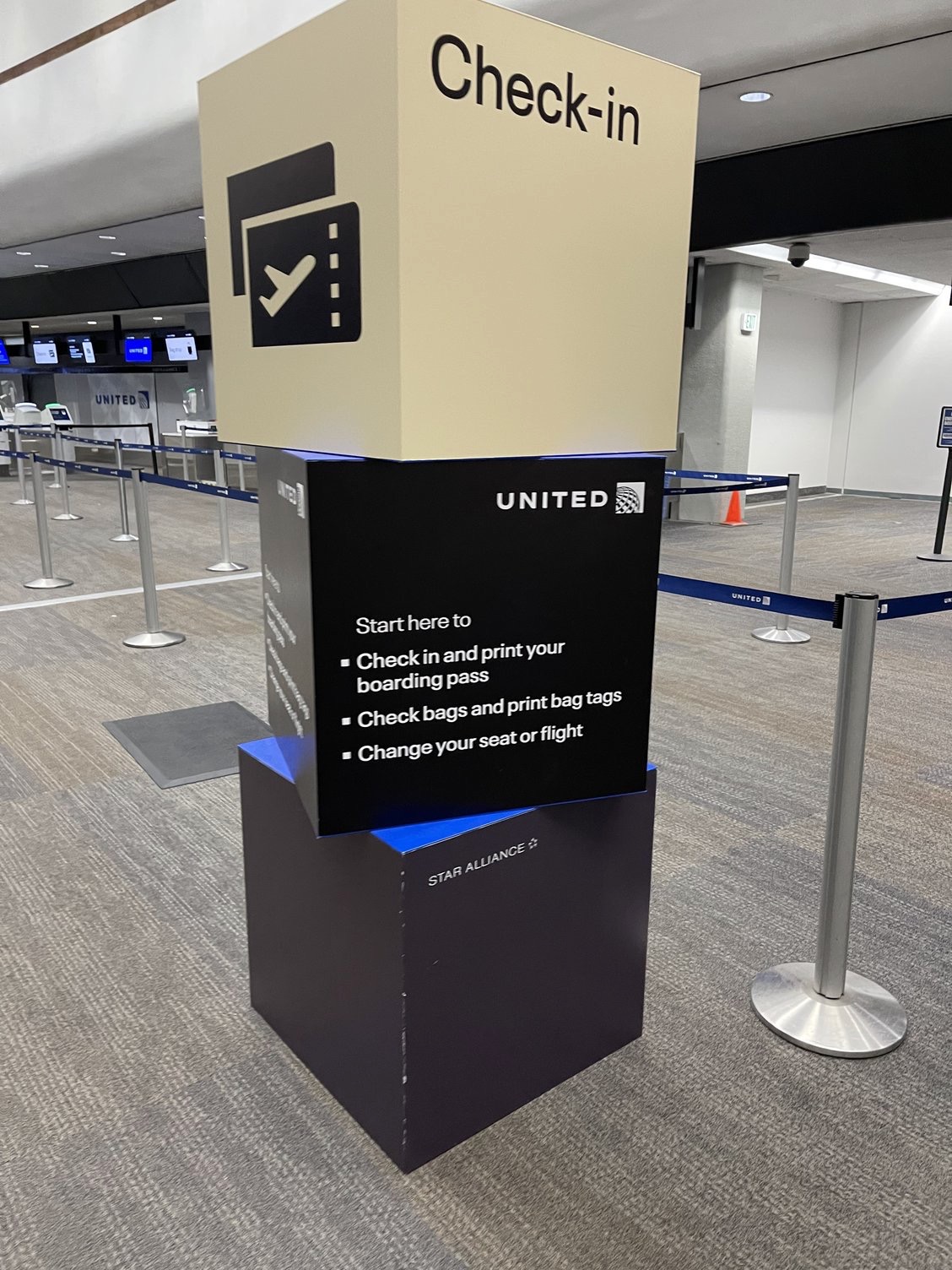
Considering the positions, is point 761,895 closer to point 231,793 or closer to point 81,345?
point 231,793

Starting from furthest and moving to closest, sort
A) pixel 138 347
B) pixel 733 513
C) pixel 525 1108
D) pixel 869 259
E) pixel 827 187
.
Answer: pixel 138 347 → pixel 733 513 → pixel 869 259 → pixel 827 187 → pixel 525 1108

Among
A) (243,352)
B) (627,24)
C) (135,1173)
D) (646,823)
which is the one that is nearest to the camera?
(243,352)

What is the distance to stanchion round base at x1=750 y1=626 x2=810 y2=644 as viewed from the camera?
5180 mm

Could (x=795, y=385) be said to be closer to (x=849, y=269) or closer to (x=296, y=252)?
(x=849, y=269)

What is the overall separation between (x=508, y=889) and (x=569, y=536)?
63cm

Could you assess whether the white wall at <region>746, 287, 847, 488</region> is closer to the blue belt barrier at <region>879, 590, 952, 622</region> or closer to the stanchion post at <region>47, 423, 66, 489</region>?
the stanchion post at <region>47, 423, 66, 489</region>

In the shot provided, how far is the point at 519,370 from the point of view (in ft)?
4.07

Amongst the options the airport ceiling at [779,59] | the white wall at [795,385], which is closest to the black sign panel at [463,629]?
the airport ceiling at [779,59]

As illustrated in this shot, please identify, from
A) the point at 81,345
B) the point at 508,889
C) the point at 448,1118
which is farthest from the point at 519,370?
the point at 81,345

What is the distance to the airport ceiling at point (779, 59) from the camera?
3506 millimetres

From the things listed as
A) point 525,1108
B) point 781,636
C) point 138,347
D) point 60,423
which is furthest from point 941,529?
point 138,347

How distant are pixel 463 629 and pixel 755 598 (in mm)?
1115

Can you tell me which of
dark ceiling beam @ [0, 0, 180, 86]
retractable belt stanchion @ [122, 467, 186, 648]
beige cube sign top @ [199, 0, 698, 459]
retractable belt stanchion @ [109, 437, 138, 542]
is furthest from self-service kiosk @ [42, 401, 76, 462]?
beige cube sign top @ [199, 0, 698, 459]

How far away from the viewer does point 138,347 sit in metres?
16.9
